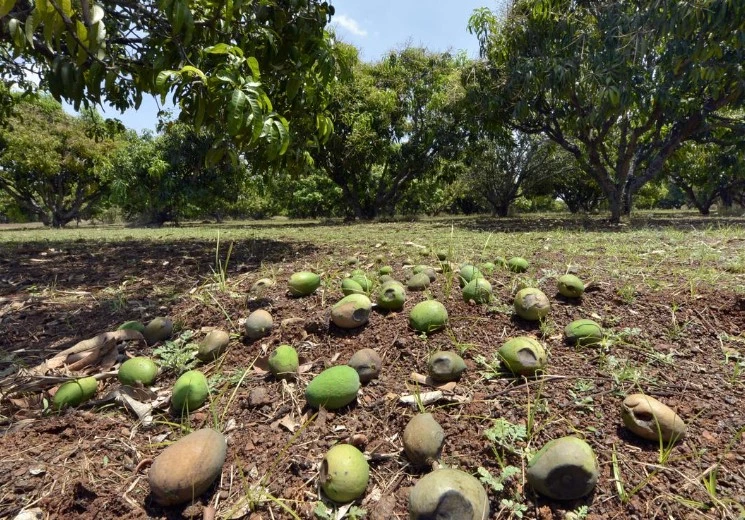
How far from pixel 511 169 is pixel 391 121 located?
330 inches

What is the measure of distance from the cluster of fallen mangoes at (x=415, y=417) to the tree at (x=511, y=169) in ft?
60.4

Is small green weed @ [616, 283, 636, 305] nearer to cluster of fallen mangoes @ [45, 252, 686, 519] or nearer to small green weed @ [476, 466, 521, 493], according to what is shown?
cluster of fallen mangoes @ [45, 252, 686, 519]

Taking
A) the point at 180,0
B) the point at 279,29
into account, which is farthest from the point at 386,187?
the point at 180,0

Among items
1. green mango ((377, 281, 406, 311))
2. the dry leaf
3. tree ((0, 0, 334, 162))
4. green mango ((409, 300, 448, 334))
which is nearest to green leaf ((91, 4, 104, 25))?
tree ((0, 0, 334, 162))

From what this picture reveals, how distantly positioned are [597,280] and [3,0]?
3.45 m

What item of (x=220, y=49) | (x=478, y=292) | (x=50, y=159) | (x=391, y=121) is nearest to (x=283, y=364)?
(x=478, y=292)

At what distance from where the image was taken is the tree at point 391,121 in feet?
48.9

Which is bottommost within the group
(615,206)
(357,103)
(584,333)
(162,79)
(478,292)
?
(584,333)

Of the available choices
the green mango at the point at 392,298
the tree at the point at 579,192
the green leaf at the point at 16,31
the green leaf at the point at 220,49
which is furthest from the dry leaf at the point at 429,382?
the tree at the point at 579,192

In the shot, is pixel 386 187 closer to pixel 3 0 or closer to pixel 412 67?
pixel 412 67

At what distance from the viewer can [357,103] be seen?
1504 centimetres

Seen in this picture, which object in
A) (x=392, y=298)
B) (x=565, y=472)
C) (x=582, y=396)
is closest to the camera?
(x=565, y=472)

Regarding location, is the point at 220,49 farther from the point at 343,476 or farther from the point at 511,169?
the point at 511,169

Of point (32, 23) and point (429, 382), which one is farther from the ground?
point (32, 23)
